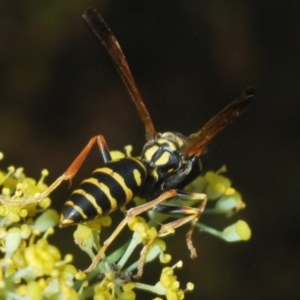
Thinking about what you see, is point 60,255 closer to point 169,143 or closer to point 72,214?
point 72,214

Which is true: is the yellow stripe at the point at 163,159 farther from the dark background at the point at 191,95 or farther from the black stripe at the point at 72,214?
the dark background at the point at 191,95

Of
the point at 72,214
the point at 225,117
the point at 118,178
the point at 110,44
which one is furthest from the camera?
the point at 110,44

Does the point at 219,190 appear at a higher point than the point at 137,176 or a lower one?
lower

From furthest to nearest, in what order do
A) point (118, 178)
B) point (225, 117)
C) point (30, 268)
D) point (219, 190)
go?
point (219, 190) → point (225, 117) → point (118, 178) → point (30, 268)

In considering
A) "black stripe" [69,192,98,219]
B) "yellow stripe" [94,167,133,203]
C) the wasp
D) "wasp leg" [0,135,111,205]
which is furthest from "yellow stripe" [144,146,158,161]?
"black stripe" [69,192,98,219]

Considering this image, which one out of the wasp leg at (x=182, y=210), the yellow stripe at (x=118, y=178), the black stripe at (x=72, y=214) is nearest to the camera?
the black stripe at (x=72, y=214)

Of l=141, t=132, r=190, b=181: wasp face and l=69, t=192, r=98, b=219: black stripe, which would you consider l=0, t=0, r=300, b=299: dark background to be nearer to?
l=141, t=132, r=190, b=181: wasp face

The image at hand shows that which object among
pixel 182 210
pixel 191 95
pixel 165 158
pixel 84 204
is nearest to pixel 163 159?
pixel 165 158

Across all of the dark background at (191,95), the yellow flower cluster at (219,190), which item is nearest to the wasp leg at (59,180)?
the yellow flower cluster at (219,190)
